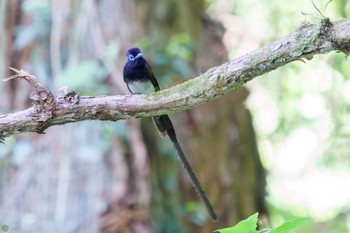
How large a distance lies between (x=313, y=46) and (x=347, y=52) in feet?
0.32

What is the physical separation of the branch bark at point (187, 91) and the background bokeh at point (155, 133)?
64cm

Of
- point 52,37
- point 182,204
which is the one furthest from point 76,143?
point 182,204

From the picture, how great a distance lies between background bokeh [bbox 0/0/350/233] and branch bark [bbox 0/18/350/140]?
0.64m

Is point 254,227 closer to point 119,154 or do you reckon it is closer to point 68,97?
point 68,97

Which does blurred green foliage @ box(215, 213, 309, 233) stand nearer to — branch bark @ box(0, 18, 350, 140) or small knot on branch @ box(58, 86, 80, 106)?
branch bark @ box(0, 18, 350, 140)

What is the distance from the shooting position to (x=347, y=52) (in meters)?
1.78

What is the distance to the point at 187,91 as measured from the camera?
80.7 inches

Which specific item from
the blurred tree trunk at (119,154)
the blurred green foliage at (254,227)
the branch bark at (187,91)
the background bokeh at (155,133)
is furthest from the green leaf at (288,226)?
the blurred tree trunk at (119,154)

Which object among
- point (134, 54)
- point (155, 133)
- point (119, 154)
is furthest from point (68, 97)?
point (155, 133)

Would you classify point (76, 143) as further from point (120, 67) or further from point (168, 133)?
point (168, 133)

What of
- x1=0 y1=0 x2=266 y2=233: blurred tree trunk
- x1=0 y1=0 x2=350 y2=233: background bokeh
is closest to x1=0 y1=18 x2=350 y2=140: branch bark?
x1=0 y1=0 x2=350 y2=233: background bokeh

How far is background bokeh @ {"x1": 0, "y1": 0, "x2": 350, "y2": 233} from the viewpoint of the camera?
149 inches

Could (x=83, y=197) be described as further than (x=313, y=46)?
Yes

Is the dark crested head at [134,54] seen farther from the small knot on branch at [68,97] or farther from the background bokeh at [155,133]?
the small knot on branch at [68,97]
